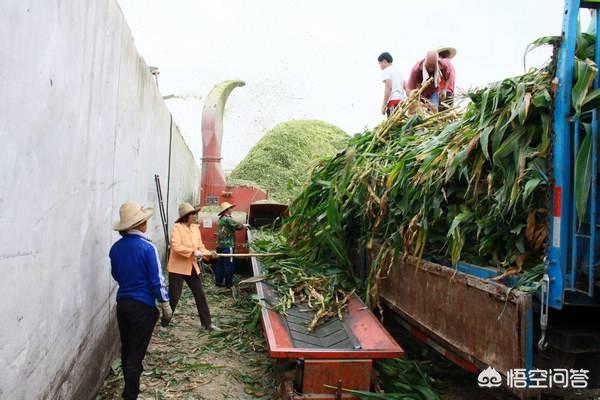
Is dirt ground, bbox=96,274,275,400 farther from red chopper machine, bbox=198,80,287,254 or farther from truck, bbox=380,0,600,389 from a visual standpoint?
Result: red chopper machine, bbox=198,80,287,254

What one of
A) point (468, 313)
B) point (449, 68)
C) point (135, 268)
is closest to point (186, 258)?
point (135, 268)

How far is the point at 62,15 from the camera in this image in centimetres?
271

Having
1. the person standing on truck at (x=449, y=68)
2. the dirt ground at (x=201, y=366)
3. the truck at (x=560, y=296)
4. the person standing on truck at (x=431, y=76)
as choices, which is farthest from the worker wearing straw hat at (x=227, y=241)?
the truck at (x=560, y=296)

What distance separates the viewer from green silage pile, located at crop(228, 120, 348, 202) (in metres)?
11.6

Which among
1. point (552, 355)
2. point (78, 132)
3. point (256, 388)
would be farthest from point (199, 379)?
point (552, 355)

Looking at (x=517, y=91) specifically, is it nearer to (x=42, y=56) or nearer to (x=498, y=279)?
(x=498, y=279)

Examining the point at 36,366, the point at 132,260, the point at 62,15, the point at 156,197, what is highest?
the point at 62,15

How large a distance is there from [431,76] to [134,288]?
16.1 feet

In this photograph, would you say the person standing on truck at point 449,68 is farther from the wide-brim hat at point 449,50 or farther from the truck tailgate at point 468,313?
the truck tailgate at point 468,313

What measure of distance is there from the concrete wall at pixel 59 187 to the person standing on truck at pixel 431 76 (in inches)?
151

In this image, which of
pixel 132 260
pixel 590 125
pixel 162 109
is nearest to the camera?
pixel 590 125

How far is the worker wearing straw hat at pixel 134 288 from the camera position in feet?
11.6

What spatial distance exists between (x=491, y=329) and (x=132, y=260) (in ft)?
8.19

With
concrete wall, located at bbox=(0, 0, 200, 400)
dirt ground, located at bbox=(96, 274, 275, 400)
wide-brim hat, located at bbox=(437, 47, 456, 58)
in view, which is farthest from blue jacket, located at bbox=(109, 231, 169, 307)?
wide-brim hat, located at bbox=(437, 47, 456, 58)
